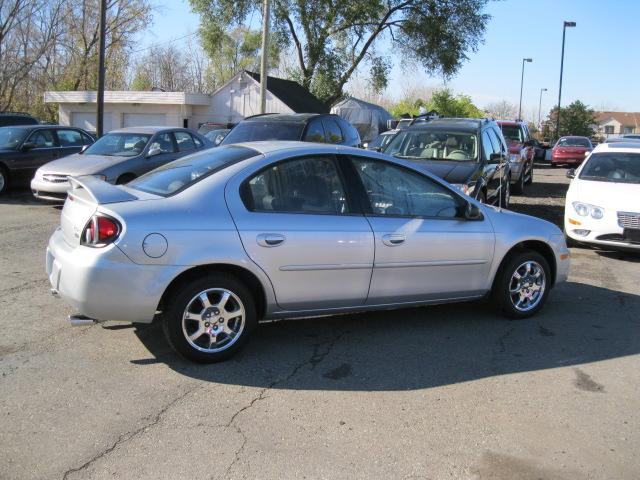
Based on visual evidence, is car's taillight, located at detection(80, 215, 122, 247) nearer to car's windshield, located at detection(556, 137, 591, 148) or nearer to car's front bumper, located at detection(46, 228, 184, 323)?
car's front bumper, located at detection(46, 228, 184, 323)

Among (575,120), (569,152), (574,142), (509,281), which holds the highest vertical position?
(575,120)

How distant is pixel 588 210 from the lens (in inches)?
352

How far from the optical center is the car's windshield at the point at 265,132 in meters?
10.6

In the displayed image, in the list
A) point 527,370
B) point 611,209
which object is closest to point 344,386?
point 527,370

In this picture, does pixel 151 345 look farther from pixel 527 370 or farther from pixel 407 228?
pixel 527 370

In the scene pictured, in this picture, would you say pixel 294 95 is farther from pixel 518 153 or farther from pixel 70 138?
pixel 70 138

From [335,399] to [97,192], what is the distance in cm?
229

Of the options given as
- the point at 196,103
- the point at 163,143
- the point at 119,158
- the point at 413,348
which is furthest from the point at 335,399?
the point at 196,103

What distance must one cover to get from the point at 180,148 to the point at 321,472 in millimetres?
9923

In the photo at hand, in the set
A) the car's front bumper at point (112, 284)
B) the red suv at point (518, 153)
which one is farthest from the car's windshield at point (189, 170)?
the red suv at point (518, 153)

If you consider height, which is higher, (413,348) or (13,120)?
(13,120)

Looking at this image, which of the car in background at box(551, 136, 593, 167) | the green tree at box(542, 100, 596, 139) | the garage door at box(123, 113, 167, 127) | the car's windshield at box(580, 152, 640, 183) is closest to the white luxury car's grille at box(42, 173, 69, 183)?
the car's windshield at box(580, 152, 640, 183)

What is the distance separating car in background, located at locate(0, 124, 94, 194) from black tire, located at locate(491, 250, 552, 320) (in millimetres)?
10935

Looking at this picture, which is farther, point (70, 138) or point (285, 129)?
point (70, 138)
